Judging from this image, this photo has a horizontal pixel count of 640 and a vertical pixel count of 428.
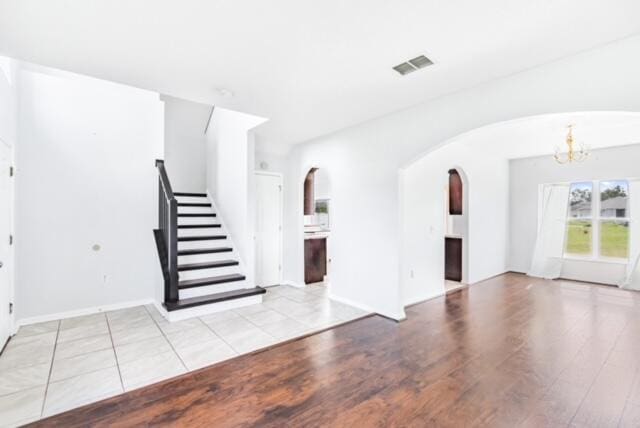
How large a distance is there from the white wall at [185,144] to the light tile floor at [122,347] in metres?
3.22

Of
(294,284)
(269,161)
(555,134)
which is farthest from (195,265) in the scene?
(555,134)

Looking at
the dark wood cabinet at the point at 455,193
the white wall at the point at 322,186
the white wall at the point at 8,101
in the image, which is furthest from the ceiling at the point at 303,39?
the white wall at the point at 322,186

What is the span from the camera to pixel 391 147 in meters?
3.76

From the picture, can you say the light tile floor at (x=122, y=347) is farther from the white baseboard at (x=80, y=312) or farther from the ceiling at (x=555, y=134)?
the ceiling at (x=555, y=134)

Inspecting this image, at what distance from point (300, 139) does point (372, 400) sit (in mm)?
3945

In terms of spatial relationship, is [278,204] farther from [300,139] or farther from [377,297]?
[377,297]

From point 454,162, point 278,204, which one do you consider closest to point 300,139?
point 278,204

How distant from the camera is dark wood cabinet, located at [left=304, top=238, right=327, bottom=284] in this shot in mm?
5508

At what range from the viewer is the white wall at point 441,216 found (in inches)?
176

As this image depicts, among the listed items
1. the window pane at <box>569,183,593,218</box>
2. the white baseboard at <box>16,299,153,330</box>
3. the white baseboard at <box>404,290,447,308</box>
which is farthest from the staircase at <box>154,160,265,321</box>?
the window pane at <box>569,183,593,218</box>

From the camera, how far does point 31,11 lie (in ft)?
6.02

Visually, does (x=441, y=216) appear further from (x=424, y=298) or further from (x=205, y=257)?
(x=205, y=257)

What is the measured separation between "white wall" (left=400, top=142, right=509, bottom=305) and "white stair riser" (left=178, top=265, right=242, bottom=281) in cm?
258

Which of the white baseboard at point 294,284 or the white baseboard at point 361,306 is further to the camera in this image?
the white baseboard at point 294,284
